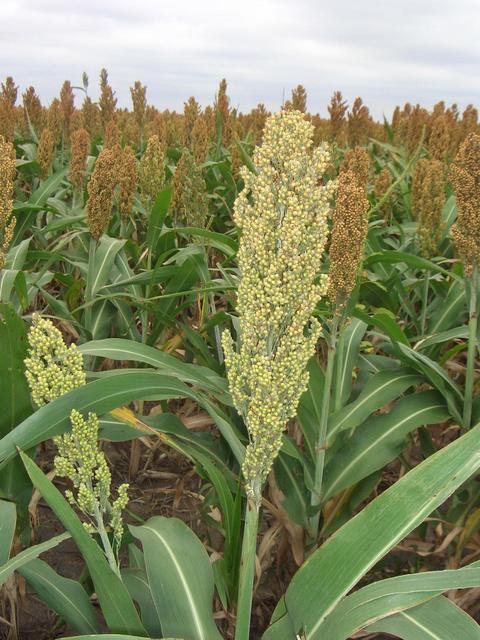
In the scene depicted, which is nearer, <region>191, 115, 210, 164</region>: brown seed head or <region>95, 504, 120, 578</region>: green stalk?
<region>95, 504, 120, 578</region>: green stalk

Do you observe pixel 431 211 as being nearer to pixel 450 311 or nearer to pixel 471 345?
pixel 450 311

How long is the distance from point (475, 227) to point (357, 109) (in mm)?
4468

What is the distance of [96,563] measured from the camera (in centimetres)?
150

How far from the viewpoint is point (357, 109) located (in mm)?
6465

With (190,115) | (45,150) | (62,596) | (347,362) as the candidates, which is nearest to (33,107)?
(190,115)

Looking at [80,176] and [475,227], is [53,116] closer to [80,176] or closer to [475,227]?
[80,176]

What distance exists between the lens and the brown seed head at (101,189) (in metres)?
2.93

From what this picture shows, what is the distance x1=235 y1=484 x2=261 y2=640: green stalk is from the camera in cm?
143

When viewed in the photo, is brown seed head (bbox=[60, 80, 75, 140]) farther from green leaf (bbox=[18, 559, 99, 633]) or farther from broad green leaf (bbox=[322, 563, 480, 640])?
broad green leaf (bbox=[322, 563, 480, 640])

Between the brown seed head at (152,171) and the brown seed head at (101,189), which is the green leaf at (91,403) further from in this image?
the brown seed head at (152,171)

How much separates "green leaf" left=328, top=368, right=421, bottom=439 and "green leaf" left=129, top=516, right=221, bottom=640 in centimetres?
66

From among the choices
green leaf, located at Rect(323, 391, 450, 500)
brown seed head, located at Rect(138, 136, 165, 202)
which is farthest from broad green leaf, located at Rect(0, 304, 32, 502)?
brown seed head, located at Rect(138, 136, 165, 202)

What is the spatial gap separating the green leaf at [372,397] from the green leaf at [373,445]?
0.17 ft

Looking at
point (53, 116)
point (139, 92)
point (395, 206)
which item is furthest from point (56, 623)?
point (139, 92)
